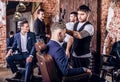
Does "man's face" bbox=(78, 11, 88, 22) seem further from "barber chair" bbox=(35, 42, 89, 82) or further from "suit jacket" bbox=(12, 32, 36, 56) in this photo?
"suit jacket" bbox=(12, 32, 36, 56)

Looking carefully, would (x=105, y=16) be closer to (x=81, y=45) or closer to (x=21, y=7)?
(x=81, y=45)

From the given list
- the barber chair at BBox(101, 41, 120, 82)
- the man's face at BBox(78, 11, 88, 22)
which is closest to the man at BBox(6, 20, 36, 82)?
the barber chair at BBox(101, 41, 120, 82)

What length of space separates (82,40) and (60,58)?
1.04 m

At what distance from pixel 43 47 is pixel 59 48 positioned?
0.57ft

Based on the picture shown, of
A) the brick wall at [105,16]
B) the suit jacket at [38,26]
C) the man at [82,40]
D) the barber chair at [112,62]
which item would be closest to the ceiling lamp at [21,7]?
the suit jacket at [38,26]

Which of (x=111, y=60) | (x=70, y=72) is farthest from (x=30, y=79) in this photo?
(x=70, y=72)

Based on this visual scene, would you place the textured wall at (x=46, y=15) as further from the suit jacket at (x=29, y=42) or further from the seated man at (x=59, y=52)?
the seated man at (x=59, y=52)

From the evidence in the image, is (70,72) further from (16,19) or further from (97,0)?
(16,19)

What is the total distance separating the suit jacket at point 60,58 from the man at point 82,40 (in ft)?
2.70

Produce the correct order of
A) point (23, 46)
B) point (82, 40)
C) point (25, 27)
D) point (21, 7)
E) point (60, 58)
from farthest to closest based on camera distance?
point (21, 7), point (23, 46), point (25, 27), point (82, 40), point (60, 58)

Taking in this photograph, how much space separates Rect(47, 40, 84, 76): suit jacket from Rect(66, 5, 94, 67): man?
0.82 m

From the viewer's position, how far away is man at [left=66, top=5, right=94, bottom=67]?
3.98 m

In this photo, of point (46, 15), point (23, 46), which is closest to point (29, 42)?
point (23, 46)

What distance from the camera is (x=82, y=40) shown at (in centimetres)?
402
